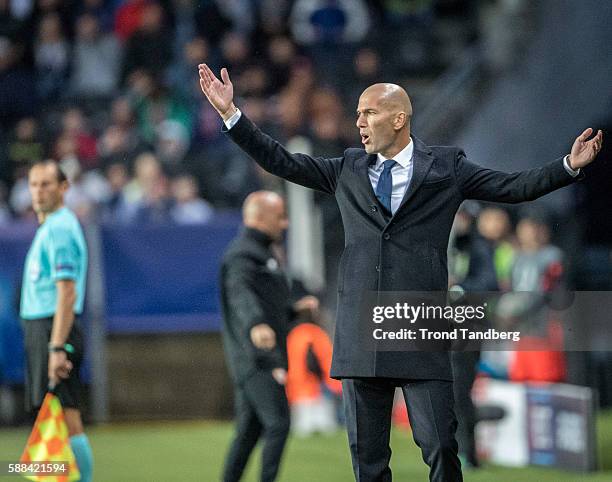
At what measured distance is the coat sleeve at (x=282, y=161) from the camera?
22.2ft

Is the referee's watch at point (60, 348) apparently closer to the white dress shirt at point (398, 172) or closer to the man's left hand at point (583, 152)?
the white dress shirt at point (398, 172)

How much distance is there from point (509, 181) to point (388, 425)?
1.32 m

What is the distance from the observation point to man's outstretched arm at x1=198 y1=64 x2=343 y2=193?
6.76 metres

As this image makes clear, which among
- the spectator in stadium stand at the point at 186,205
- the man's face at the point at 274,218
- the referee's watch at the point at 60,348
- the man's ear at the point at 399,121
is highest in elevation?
the spectator in stadium stand at the point at 186,205

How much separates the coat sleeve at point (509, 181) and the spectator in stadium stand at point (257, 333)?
96.8 inches

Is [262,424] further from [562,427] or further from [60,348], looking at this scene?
[562,427]

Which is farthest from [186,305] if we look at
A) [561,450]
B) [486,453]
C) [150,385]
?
[561,450]

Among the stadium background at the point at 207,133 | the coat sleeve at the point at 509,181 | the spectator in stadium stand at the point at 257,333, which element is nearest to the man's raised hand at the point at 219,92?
the coat sleeve at the point at 509,181

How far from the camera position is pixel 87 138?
17453 millimetres

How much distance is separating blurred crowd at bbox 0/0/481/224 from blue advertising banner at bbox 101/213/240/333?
21cm

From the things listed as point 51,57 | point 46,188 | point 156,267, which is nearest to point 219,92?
point 46,188

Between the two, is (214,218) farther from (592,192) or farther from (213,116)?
(592,192)

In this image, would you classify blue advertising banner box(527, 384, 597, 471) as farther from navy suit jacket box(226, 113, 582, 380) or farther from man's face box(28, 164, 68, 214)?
man's face box(28, 164, 68, 214)

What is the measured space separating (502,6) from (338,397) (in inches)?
278
